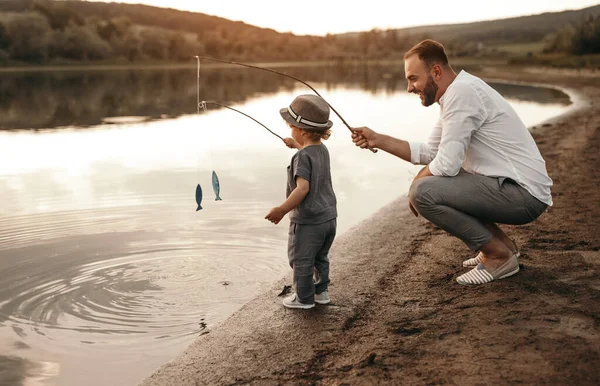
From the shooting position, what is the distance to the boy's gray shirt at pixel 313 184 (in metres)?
4.32

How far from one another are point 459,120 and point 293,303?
148 centimetres

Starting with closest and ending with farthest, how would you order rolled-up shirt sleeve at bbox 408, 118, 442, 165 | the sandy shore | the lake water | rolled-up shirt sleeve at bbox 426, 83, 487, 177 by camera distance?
the sandy shore → rolled-up shirt sleeve at bbox 426, 83, 487, 177 → the lake water → rolled-up shirt sleeve at bbox 408, 118, 442, 165

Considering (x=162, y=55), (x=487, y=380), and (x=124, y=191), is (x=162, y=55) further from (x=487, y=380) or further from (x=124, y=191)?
(x=487, y=380)

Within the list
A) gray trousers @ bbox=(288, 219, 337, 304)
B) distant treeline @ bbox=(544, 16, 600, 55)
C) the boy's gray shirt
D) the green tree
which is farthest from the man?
distant treeline @ bbox=(544, 16, 600, 55)

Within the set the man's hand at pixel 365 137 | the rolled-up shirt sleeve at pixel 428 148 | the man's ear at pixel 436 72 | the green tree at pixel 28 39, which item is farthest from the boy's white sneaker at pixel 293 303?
the green tree at pixel 28 39

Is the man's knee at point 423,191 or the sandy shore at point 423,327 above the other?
the man's knee at point 423,191

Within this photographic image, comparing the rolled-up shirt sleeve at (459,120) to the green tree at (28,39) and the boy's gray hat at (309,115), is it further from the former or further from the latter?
the green tree at (28,39)

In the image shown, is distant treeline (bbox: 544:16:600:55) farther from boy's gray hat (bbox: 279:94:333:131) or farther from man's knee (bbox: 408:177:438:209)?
boy's gray hat (bbox: 279:94:333:131)

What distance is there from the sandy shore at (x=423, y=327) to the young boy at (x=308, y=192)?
0.36 meters

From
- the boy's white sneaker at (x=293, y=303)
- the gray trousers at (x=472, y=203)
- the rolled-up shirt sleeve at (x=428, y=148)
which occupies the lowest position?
the boy's white sneaker at (x=293, y=303)

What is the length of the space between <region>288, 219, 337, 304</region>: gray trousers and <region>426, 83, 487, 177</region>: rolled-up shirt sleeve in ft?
2.64

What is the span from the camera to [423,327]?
13.2ft

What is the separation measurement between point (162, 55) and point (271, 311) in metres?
94.5

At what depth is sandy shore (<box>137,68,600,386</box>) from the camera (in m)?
3.46
